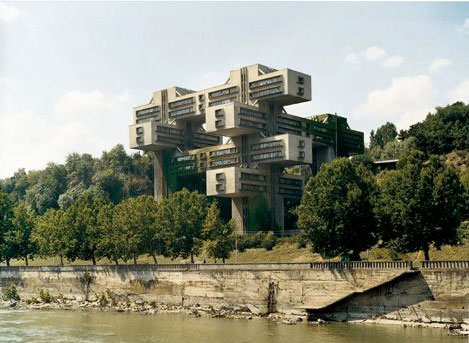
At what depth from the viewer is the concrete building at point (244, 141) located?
137 meters

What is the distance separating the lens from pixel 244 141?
14350 centimetres

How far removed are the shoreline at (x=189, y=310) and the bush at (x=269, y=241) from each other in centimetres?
3834

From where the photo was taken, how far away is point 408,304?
6575 centimetres

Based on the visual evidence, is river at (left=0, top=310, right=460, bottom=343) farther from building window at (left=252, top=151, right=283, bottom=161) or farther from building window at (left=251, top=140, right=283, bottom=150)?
building window at (left=251, top=140, right=283, bottom=150)

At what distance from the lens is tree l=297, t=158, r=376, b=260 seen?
79.1m

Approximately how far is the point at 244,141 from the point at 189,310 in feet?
216

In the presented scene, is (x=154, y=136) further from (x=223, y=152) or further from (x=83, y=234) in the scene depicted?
(x=83, y=234)

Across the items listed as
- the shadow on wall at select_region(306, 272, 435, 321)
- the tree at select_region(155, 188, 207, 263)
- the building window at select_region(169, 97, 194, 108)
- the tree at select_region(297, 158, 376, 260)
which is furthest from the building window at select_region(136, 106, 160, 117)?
the shadow on wall at select_region(306, 272, 435, 321)

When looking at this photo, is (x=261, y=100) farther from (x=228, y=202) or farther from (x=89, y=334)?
(x=89, y=334)

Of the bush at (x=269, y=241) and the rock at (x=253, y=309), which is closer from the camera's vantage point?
the rock at (x=253, y=309)

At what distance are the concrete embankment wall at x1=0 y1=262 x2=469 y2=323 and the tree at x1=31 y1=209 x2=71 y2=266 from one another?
611 inches

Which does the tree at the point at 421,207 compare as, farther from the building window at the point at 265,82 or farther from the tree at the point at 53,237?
the building window at the point at 265,82

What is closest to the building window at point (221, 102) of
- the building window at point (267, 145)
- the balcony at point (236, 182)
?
the building window at point (267, 145)

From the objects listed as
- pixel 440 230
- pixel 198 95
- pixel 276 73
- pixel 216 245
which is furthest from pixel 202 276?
pixel 198 95
